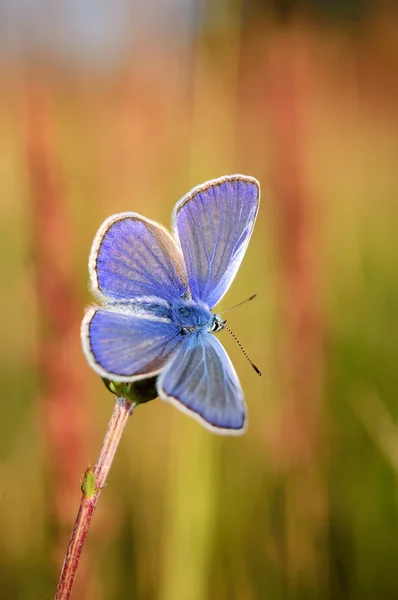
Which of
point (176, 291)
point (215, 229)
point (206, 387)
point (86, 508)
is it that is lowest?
point (86, 508)

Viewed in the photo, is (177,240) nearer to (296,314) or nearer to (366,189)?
(296,314)

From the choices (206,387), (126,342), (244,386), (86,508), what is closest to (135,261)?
(126,342)

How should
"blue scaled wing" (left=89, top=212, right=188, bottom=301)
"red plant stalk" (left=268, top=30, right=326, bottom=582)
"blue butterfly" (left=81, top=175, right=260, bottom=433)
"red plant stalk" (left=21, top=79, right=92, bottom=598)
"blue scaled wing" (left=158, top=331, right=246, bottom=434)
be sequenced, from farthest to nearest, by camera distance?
1. "red plant stalk" (left=268, top=30, right=326, bottom=582)
2. "red plant stalk" (left=21, top=79, right=92, bottom=598)
3. "blue scaled wing" (left=89, top=212, right=188, bottom=301)
4. "blue butterfly" (left=81, top=175, right=260, bottom=433)
5. "blue scaled wing" (left=158, top=331, right=246, bottom=434)

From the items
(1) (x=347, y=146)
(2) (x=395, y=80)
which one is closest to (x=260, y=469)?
(1) (x=347, y=146)

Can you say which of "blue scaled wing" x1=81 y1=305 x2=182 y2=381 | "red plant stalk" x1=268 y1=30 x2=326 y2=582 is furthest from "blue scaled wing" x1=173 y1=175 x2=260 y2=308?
"red plant stalk" x1=268 y1=30 x2=326 y2=582

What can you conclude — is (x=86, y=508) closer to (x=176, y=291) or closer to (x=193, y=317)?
(x=193, y=317)

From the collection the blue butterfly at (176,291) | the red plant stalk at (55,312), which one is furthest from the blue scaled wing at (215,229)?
the red plant stalk at (55,312)

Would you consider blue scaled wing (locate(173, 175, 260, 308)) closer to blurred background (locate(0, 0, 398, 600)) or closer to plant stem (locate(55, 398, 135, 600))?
blurred background (locate(0, 0, 398, 600))
